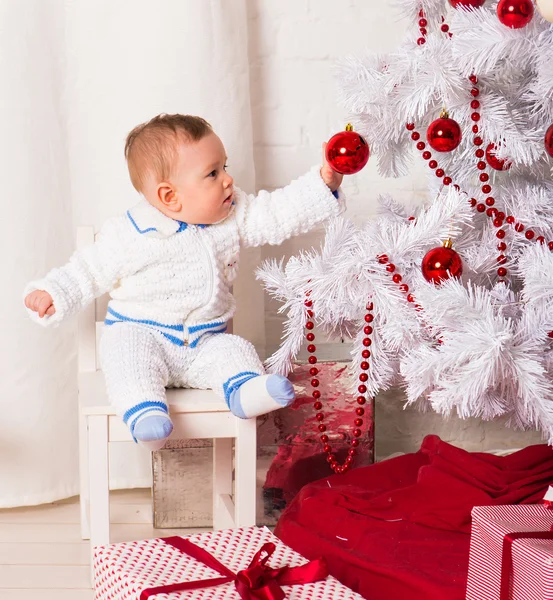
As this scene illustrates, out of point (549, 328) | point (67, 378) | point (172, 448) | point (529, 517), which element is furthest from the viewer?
point (67, 378)

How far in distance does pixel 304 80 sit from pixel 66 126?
0.51 meters

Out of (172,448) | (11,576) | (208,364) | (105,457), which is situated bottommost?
(11,576)

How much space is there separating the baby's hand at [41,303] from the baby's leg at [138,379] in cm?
11

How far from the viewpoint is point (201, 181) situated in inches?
56.9

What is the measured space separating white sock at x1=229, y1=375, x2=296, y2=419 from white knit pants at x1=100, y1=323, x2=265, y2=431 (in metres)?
0.05

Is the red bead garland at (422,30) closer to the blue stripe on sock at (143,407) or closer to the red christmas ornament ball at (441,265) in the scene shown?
the red christmas ornament ball at (441,265)

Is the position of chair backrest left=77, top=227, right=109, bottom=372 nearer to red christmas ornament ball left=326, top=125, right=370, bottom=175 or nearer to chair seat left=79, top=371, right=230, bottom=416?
chair seat left=79, top=371, right=230, bottom=416

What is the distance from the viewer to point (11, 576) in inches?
57.1

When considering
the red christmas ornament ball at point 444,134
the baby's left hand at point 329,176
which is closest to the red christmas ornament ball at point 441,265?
the red christmas ornament ball at point 444,134

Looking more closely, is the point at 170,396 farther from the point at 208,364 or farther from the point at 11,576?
the point at 11,576

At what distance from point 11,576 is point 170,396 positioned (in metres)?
0.40

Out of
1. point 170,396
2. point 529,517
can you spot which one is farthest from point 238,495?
point 529,517

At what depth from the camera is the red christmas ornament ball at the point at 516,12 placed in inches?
42.4

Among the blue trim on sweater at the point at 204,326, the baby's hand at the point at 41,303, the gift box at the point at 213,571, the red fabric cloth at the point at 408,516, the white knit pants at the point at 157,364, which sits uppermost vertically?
the baby's hand at the point at 41,303
